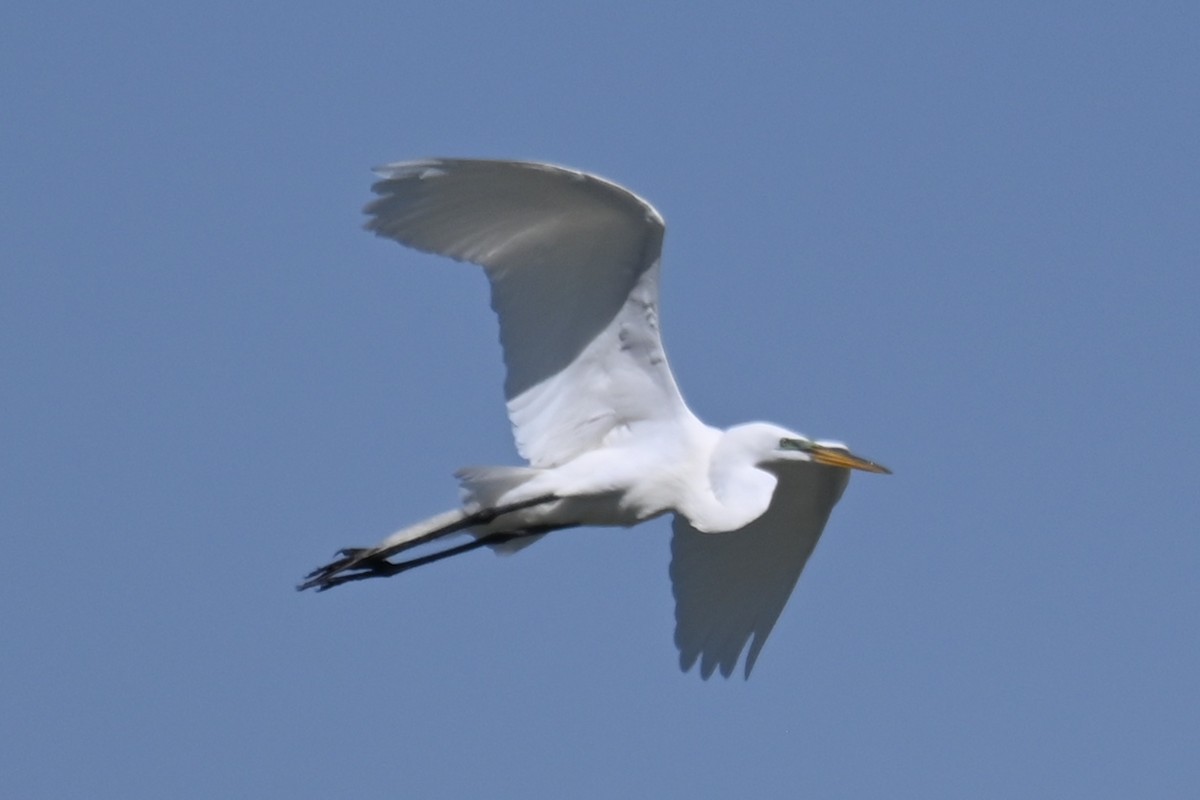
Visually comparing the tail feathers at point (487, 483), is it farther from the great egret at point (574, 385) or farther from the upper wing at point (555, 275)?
the upper wing at point (555, 275)

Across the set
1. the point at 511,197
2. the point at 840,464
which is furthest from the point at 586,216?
the point at 840,464

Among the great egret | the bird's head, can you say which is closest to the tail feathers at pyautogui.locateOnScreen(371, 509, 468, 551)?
the great egret

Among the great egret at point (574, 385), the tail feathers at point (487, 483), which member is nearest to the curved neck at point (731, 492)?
the great egret at point (574, 385)

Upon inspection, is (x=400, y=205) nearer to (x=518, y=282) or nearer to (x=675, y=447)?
(x=518, y=282)

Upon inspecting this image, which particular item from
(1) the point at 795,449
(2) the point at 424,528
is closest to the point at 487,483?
(2) the point at 424,528

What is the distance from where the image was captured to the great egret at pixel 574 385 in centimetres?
1009

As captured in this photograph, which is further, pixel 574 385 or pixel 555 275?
pixel 574 385

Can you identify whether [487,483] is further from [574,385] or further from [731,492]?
[731,492]

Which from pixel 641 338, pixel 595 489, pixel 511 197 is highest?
pixel 511 197

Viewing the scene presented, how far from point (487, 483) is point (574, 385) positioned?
2.39ft

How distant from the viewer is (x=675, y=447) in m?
10.8

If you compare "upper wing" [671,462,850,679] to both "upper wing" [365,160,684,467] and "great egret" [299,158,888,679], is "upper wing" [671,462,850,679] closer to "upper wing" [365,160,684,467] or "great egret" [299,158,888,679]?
"great egret" [299,158,888,679]

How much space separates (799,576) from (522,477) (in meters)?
2.18

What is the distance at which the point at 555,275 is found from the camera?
10.6 meters
